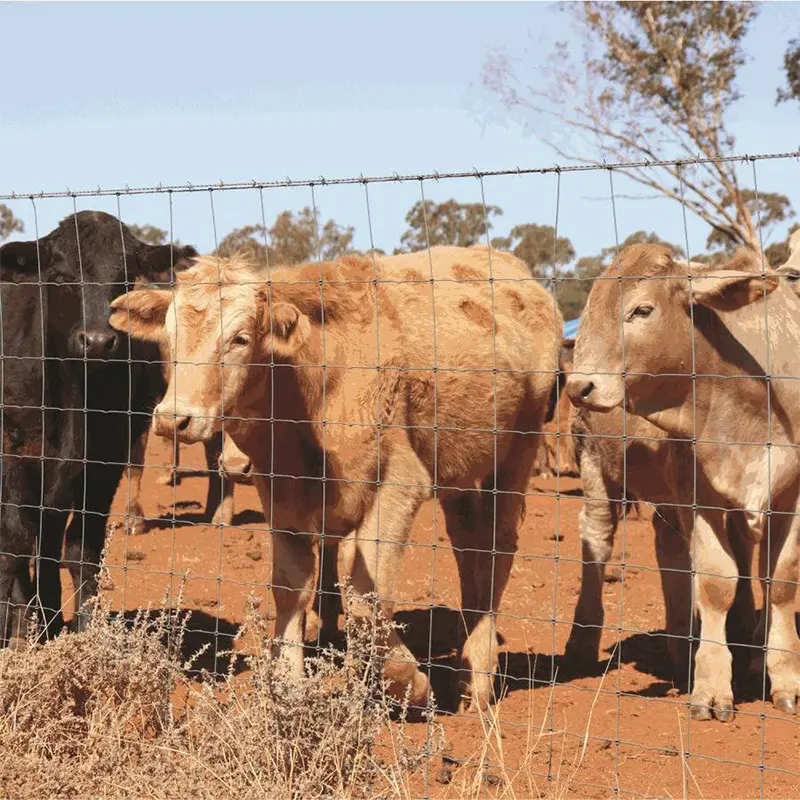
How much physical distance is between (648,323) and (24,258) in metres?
3.19

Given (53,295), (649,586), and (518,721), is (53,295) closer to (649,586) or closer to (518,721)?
(518,721)

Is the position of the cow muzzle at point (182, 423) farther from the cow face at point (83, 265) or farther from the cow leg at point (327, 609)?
the cow leg at point (327, 609)

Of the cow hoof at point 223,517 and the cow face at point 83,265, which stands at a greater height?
the cow face at point 83,265

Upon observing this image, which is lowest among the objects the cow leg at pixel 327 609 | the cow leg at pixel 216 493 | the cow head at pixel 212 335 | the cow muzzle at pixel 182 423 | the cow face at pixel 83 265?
the cow leg at pixel 327 609

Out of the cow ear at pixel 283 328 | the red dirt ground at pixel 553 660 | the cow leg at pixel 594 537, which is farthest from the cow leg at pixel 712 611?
the cow ear at pixel 283 328

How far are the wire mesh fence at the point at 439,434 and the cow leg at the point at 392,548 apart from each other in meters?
0.02

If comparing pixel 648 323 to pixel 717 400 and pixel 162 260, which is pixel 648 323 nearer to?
pixel 717 400

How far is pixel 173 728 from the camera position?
15.0ft

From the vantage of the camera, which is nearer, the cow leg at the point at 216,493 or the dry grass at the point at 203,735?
the dry grass at the point at 203,735

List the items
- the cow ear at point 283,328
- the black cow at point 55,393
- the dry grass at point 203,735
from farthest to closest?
the black cow at point 55,393
the cow ear at point 283,328
the dry grass at point 203,735

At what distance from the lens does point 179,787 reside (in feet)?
13.4

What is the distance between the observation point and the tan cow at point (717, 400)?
5680mm

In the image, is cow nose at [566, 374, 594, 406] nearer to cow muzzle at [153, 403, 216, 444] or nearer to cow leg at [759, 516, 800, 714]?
cow leg at [759, 516, 800, 714]

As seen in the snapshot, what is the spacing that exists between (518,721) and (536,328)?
2.25 m
